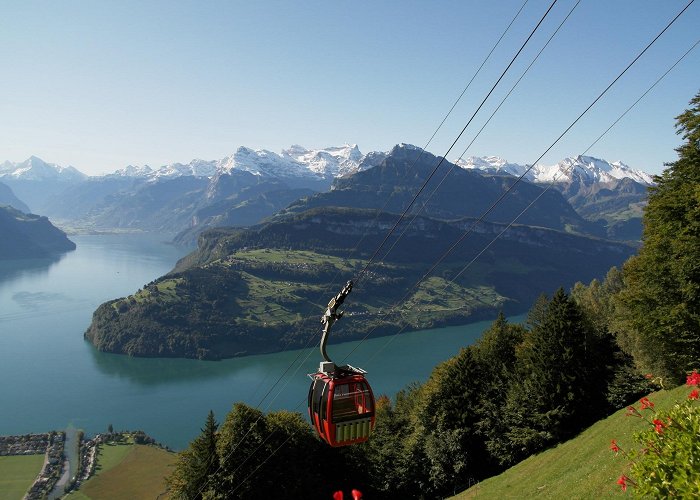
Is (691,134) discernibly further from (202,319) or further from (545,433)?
(202,319)

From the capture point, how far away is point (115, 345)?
567 feet

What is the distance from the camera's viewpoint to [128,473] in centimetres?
8281

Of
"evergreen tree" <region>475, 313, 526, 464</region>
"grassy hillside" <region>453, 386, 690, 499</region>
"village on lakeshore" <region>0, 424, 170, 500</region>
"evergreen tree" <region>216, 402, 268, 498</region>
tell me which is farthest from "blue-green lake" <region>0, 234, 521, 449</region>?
"grassy hillside" <region>453, 386, 690, 499</region>

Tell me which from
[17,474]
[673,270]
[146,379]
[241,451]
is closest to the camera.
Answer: [673,270]

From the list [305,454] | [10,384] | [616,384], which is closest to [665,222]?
[616,384]

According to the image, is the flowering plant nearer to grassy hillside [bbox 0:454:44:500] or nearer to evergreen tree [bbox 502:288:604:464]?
evergreen tree [bbox 502:288:604:464]

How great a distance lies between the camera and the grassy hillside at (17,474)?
76.6 m

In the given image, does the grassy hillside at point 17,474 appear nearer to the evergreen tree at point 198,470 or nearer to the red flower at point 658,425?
the evergreen tree at point 198,470

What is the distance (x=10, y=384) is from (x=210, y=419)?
119m

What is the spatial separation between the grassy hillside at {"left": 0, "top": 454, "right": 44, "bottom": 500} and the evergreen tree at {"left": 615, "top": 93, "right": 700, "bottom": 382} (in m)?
88.0

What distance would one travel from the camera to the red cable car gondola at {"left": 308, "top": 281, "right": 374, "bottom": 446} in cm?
1916

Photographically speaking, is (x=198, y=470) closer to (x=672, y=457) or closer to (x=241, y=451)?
(x=241, y=451)

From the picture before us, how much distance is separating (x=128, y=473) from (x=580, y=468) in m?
80.1

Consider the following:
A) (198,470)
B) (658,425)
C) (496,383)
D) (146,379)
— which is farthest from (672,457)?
(146,379)
